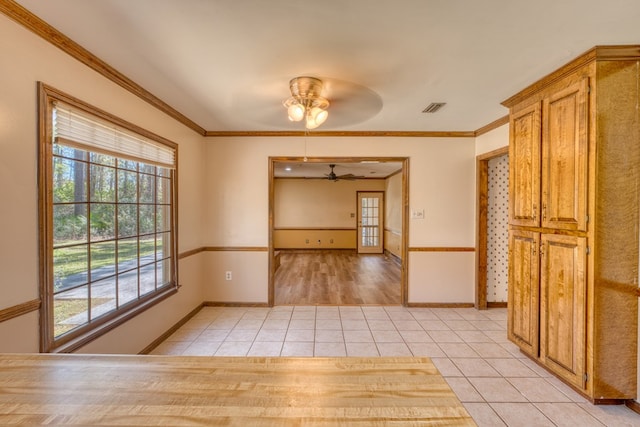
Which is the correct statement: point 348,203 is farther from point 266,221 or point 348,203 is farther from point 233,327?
point 233,327

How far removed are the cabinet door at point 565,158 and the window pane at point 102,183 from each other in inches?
136

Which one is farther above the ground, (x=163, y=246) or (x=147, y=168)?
(x=147, y=168)

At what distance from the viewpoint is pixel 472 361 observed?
269cm

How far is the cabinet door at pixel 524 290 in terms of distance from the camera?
253 centimetres

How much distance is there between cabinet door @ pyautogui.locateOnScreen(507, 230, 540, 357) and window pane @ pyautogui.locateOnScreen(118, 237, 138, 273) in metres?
3.47

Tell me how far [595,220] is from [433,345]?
5.75ft

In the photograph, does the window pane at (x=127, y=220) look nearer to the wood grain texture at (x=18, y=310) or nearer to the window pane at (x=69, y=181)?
the window pane at (x=69, y=181)

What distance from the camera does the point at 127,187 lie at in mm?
2594

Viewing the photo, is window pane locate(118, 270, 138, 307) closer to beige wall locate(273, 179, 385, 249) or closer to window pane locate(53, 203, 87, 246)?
window pane locate(53, 203, 87, 246)

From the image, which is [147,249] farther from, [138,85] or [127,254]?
[138,85]

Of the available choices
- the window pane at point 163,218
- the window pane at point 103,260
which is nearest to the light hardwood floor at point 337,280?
the window pane at point 163,218

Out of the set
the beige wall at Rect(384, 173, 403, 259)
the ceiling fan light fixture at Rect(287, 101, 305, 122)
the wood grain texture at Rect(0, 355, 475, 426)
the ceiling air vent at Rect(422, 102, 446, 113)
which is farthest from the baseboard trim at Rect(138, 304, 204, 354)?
the beige wall at Rect(384, 173, 403, 259)

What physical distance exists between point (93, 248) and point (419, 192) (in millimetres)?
3624

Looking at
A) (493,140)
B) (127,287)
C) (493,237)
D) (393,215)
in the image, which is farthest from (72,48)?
(393,215)
